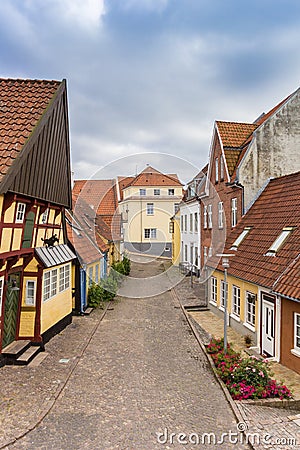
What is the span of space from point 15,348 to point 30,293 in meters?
1.68

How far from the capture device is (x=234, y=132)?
1955 cm

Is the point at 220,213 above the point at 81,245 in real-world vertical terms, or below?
above

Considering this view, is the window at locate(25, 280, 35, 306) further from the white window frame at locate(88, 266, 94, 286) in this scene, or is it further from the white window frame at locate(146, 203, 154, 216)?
the white window frame at locate(146, 203, 154, 216)

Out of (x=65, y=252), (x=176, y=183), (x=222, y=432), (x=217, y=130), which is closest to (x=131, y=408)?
(x=222, y=432)

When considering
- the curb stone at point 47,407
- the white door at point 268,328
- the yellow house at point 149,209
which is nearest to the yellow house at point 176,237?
the yellow house at point 149,209

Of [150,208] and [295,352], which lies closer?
[295,352]

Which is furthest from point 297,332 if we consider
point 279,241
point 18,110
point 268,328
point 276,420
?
A: point 18,110

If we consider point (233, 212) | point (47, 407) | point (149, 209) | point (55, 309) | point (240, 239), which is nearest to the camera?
point (47, 407)

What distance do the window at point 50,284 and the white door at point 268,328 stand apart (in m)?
→ 6.86

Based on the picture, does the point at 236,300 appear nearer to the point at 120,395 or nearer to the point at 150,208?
the point at 120,395

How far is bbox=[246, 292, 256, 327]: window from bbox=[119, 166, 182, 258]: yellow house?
89.1ft

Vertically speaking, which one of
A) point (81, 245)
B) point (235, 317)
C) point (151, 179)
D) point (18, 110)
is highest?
point (151, 179)

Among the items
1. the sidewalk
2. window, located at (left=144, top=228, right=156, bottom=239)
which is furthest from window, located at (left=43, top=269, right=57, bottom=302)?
window, located at (left=144, top=228, right=156, bottom=239)

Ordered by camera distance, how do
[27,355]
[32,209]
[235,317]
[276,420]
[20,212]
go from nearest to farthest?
[276,420] < [20,212] < [27,355] < [32,209] < [235,317]
